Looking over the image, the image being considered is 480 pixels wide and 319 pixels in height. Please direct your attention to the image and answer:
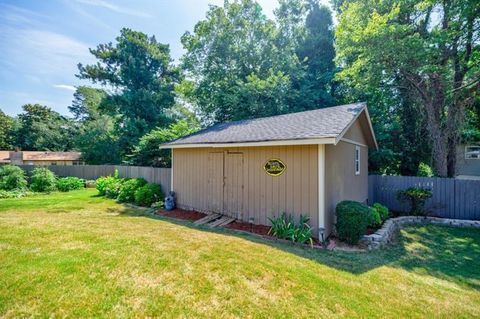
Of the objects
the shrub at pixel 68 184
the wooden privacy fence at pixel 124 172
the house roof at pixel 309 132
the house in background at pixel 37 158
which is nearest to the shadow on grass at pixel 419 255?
the house roof at pixel 309 132

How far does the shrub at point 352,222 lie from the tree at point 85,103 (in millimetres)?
39108

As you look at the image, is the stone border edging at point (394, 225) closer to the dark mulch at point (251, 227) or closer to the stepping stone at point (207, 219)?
the dark mulch at point (251, 227)

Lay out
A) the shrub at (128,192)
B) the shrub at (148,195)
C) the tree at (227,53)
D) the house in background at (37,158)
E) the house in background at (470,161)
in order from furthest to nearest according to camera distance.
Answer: the house in background at (37,158) → the tree at (227,53) → the house in background at (470,161) → the shrub at (128,192) → the shrub at (148,195)

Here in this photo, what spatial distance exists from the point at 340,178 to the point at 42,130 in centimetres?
4664

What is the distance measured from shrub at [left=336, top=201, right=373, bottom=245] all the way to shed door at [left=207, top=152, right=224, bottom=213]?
4128mm

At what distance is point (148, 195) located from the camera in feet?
36.7

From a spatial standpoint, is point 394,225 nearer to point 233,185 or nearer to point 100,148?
point 233,185

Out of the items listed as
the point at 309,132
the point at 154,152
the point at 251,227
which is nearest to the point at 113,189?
the point at 154,152

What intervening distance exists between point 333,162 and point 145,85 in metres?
23.6

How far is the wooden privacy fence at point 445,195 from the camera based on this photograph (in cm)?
940

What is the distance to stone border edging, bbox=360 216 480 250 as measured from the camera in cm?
646

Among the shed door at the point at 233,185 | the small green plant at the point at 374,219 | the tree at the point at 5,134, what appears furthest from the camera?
the tree at the point at 5,134

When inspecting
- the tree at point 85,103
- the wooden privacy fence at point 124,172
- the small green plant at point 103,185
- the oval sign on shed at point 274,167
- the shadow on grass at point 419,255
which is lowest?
the shadow on grass at point 419,255

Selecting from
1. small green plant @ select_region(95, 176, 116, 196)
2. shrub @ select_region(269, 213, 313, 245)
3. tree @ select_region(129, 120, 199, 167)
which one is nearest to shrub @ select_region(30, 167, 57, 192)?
small green plant @ select_region(95, 176, 116, 196)
